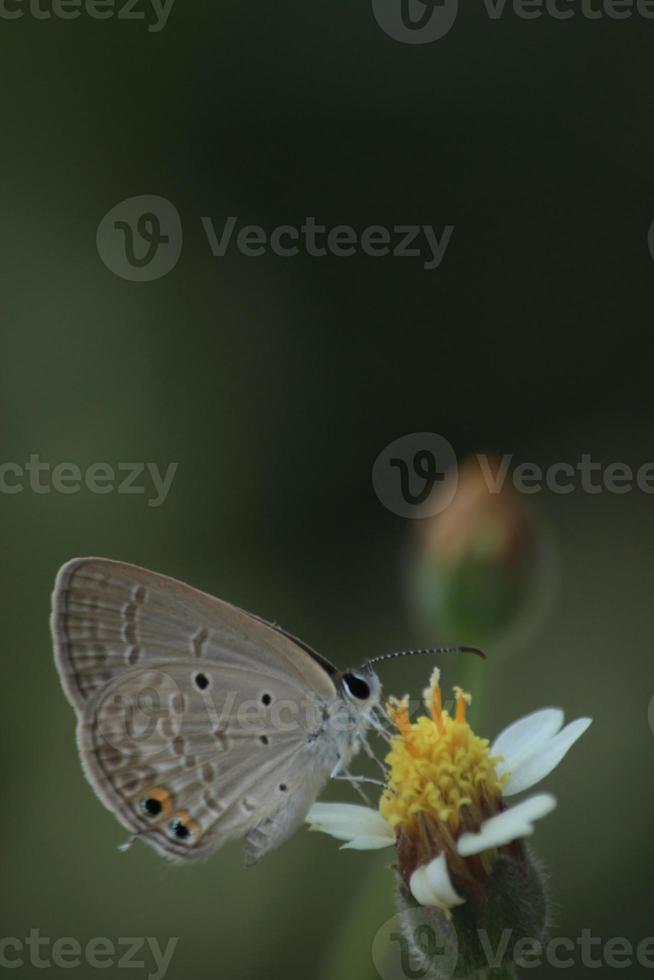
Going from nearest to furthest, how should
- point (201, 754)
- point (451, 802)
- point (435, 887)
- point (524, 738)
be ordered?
point (435, 887) → point (451, 802) → point (524, 738) → point (201, 754)

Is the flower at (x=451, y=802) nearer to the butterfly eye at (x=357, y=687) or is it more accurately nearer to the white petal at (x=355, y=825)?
the white petal at (x=355, y=825)

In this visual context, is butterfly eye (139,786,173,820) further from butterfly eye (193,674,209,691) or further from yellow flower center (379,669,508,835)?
yellow flower center (379,669,508,835)

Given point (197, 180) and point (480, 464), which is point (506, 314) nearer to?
point (480, 464)

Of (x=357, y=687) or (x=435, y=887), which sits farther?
(x=357, y=687)

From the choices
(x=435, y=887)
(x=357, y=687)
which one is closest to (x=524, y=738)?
(x=357, y=687)

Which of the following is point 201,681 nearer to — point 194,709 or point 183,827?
point 194,709

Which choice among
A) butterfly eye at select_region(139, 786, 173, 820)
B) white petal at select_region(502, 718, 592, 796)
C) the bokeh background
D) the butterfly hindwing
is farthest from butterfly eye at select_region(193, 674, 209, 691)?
the bokeh background

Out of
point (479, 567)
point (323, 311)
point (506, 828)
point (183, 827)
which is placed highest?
point (323, 311)
